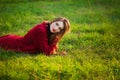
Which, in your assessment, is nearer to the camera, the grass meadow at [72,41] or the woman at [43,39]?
the grass meadow at [72,41]

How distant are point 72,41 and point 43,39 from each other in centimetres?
169

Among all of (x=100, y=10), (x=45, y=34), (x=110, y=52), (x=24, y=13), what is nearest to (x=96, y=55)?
(x=110, y=52)

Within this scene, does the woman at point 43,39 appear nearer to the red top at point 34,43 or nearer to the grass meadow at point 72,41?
the red top at point 34,43

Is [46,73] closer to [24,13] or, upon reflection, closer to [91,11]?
[24,13]

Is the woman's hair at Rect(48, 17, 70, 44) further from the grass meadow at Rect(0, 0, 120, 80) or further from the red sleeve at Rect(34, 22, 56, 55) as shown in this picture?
the grass meadow at Rect(0, 0, 120, 80)

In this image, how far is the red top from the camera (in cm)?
682

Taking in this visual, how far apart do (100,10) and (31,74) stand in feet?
26.2

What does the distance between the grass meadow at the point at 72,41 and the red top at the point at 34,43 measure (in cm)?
27

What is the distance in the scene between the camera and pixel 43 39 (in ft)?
22.4

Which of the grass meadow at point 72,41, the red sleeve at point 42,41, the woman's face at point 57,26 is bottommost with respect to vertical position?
the grass meadow at point 72,41

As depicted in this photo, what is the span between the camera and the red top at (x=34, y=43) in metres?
6.82

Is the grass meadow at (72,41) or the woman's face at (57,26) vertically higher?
the woman's face at (57,26)

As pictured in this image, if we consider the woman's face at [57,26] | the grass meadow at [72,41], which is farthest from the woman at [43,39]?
the grass meadow at [72,41]

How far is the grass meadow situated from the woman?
0.90 ft
